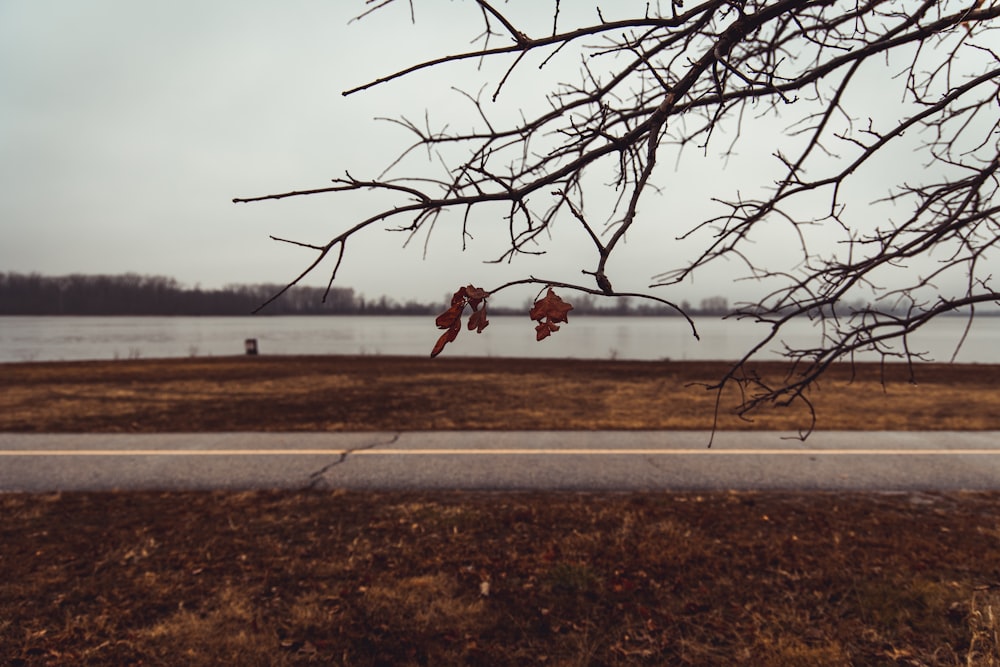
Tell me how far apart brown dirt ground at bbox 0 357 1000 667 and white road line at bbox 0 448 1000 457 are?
1621 mm

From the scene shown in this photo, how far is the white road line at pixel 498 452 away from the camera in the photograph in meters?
7.54

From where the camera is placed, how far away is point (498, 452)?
25.0ft

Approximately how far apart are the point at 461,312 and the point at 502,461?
242 inches

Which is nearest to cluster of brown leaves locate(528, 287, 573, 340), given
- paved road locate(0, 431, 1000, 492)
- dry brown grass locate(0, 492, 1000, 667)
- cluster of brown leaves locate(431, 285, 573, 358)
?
cluster of brown leaves locate(431, 285, 573, 358)

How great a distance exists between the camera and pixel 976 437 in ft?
28.0

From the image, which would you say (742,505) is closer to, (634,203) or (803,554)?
(803,554)

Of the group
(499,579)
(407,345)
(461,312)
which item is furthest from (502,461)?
(407,345)

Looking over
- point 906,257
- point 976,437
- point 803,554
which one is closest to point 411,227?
point 906,257

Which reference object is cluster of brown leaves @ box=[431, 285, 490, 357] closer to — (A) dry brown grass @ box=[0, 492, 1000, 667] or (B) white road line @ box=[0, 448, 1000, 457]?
(A) dry brown grass @ box=[0, 492, 1000, 667]

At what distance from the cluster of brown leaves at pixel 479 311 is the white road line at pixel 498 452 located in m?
6.46

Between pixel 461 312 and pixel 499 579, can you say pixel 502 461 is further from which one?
pixel 461 312

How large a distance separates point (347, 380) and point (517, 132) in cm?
1533

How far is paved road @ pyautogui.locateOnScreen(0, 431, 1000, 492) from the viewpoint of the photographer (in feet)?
20.9

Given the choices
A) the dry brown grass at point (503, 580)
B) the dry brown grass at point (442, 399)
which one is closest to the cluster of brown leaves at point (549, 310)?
the dry brown grass at point (503, 580)
